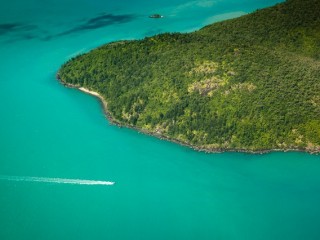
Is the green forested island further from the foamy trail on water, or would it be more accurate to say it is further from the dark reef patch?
the dark reef patch

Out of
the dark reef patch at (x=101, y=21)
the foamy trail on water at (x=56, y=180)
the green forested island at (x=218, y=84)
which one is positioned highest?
the dark reef patch at (x=101, y=21)

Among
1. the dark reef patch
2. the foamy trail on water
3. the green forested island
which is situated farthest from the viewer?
the dark reef patch

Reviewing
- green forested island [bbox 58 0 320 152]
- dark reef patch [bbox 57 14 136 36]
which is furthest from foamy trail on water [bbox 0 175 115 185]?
dark reef patch [bbox 57 14 136 36]

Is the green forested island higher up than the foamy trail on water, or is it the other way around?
the green forested island

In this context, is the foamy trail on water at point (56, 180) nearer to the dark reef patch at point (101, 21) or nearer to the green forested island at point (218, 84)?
the green forested island at point (218, 84)

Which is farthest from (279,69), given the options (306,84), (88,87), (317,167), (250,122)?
(88,87)

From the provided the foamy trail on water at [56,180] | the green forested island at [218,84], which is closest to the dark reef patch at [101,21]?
the green forested island at [218,84]

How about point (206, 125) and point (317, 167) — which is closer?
point (317, 167)

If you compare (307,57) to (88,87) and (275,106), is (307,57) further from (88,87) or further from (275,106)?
(88,87)
